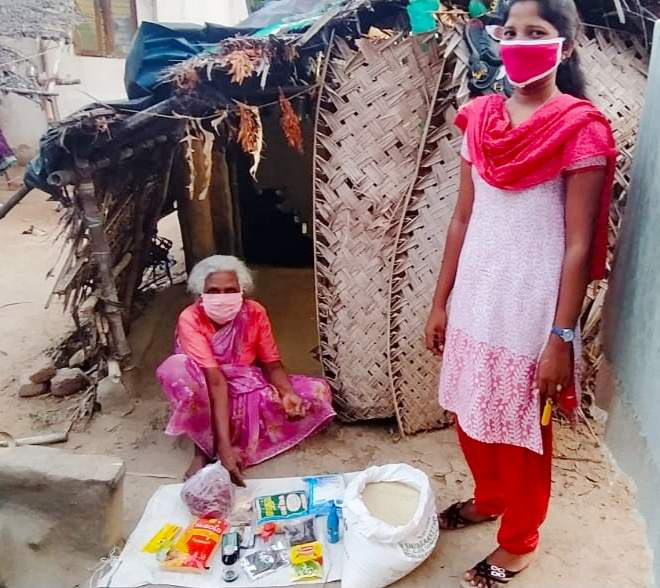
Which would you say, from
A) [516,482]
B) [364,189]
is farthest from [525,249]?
[364,189]

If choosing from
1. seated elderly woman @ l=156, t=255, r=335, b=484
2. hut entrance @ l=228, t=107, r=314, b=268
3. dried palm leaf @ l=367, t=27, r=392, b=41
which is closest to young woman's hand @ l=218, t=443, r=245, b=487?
seated elderly woman @ l=156, t=255, r=335, b=484

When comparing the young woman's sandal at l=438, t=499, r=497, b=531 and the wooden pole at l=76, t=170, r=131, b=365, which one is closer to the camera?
the young woman's sandal at l=438, t=499, r=497, b=531

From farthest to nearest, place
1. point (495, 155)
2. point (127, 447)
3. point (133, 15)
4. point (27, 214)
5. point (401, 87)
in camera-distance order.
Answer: point (133, 15)
point (27, 214)
point (127, 447)
point (401, 87)
point (495, 155)

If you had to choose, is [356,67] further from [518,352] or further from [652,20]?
[518,352]

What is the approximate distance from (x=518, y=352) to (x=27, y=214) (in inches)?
333

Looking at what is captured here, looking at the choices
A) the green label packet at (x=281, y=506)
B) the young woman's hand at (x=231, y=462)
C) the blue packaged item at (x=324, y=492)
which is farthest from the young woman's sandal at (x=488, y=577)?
the young woman's hand at (x=231, y=462)

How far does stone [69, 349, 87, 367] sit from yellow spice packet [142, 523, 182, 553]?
186cm

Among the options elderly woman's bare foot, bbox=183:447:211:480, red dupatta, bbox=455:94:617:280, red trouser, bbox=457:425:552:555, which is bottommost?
elderly woman's bare foot, bbox=183:447:211:480

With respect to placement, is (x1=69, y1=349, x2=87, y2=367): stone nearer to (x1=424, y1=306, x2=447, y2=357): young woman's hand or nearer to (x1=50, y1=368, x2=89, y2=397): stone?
(x1=50, y1=368, x2=89, y2=397): stone

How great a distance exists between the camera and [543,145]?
5.63ft

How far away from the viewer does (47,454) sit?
8.15 feet

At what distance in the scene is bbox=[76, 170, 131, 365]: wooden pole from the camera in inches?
132

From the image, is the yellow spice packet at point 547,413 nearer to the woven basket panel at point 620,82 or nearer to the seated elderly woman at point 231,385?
the woven basket panel at point 620,82

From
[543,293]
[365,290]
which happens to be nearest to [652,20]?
[543,293]
